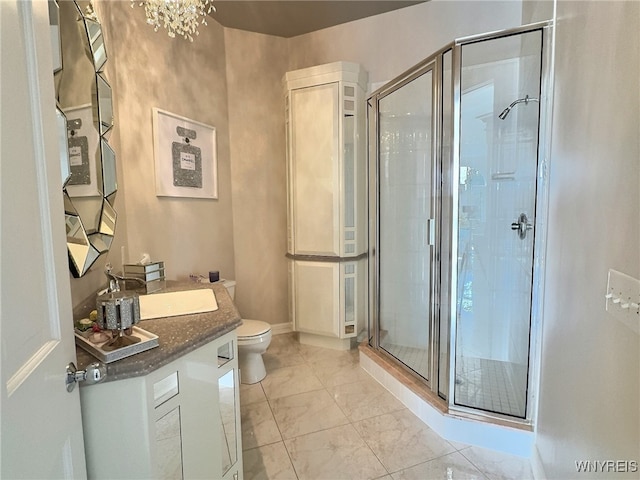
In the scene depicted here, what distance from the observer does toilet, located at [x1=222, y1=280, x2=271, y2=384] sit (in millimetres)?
2506

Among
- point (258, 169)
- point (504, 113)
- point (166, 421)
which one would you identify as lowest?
point (166, 421)

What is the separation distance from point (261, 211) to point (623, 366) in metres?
2.92

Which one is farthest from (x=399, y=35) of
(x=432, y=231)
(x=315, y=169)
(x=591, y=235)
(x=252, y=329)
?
(x=252, y=329)

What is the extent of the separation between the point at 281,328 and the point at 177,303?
2066 mm

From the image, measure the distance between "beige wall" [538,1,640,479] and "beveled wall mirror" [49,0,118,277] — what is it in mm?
1824

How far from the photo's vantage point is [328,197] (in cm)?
309

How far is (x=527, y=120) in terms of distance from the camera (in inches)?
92.3

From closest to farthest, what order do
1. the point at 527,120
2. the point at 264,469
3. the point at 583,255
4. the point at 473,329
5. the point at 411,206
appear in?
the point at 583,255
the point at 264,469
the point at 527,120
the point at 473,329
the point at 411,206

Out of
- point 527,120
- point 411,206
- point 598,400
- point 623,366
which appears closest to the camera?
point 623,366

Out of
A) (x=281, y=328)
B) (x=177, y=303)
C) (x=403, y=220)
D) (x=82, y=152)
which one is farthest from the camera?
(x=281, y=328)

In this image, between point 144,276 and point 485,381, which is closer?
point 144,276

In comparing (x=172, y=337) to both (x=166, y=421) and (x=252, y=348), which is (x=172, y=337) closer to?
(x=166, y=421)

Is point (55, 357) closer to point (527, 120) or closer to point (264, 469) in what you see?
point (264, 469)

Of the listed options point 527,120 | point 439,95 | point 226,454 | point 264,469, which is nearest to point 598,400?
point 226,454
